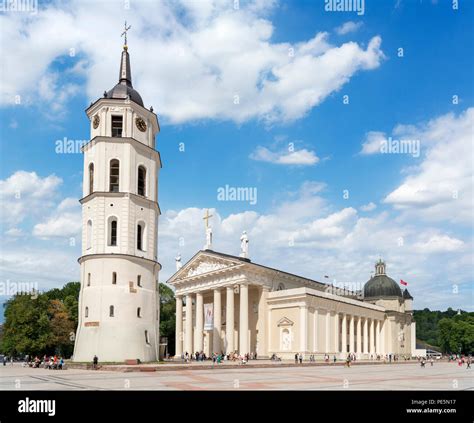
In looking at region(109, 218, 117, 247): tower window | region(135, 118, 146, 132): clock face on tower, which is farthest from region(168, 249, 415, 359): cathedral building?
region(135, 118, 146, 132): clock face on tower

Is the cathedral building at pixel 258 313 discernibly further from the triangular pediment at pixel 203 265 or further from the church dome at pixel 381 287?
the church dome at pixel 381 287

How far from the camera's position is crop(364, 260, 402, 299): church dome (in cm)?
10881

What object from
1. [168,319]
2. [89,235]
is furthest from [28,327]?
[168,319]

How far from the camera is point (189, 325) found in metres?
80.9

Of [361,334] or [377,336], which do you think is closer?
[361,334]

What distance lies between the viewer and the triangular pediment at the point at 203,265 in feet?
243

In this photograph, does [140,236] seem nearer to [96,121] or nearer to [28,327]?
[96,121]

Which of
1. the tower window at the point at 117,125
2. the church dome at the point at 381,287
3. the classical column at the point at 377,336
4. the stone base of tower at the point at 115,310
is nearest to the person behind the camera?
the stone base of tower at the point at 115,310

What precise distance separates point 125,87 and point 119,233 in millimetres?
12656

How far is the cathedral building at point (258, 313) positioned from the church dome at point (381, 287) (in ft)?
65.3

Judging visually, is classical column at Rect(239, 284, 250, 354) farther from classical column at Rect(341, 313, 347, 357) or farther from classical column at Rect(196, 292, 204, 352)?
classical column at Rect(341, 313, 347, 357)

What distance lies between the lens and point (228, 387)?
24.0 m

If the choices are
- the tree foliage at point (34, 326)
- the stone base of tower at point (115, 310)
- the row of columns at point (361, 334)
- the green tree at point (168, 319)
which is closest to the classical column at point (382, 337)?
the row of columns at point (361, 334)
